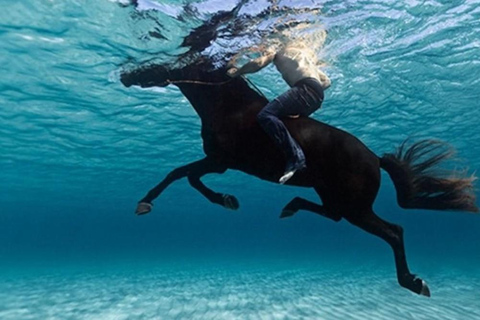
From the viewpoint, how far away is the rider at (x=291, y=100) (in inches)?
169

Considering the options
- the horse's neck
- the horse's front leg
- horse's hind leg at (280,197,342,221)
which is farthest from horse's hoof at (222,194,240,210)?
the horse's neck

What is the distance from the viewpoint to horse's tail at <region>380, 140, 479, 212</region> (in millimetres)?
4762

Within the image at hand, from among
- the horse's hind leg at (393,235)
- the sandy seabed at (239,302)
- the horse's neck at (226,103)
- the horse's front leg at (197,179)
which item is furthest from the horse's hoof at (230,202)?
the sandy seabed at (239,302)

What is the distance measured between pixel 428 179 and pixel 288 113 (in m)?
2.02

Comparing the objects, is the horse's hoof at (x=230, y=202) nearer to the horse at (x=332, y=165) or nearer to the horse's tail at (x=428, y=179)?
the horse at (x=332, y=165)

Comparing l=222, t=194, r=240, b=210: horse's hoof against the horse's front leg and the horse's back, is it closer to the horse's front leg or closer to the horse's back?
the horse's front leg

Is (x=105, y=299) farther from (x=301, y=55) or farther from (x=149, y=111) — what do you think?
(x=301, y=55)

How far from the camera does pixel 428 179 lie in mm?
4816

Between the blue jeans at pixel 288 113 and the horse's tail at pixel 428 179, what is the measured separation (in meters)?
1.28

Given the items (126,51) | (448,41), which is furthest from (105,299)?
(448,41)

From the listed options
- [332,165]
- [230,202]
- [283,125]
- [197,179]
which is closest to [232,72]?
[283,125]

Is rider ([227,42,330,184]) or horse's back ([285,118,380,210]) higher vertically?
rider ([227,42,330,184])

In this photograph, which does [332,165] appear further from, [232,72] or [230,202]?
[232,72]

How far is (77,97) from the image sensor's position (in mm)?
14258
